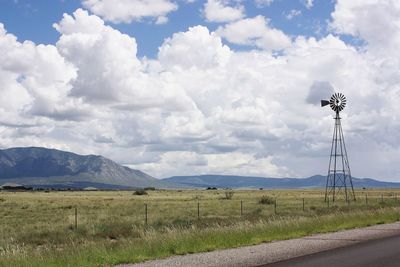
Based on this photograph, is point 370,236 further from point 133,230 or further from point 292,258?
point 133,230

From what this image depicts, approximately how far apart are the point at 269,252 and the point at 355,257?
2705 mm

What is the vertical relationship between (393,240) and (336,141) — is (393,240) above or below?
below

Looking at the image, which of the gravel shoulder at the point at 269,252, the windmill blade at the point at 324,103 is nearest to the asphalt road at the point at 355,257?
the gravel shoulder at the point at 269,252

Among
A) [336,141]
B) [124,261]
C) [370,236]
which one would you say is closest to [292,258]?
[124,261]

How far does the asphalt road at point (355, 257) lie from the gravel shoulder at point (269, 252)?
604mm

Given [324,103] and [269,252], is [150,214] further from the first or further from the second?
[324,103]

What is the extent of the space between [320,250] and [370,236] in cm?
559

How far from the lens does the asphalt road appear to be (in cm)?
1431

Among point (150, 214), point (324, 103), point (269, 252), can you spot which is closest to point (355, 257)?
point (269, 252)

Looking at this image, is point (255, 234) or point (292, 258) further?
point (255, 234)

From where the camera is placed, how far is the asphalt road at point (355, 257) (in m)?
14.3

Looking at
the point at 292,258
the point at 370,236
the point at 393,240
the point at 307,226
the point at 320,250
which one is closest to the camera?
the point at 292,258

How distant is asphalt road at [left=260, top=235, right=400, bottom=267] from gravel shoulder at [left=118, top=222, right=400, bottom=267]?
23.8 inches

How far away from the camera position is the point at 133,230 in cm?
2783
